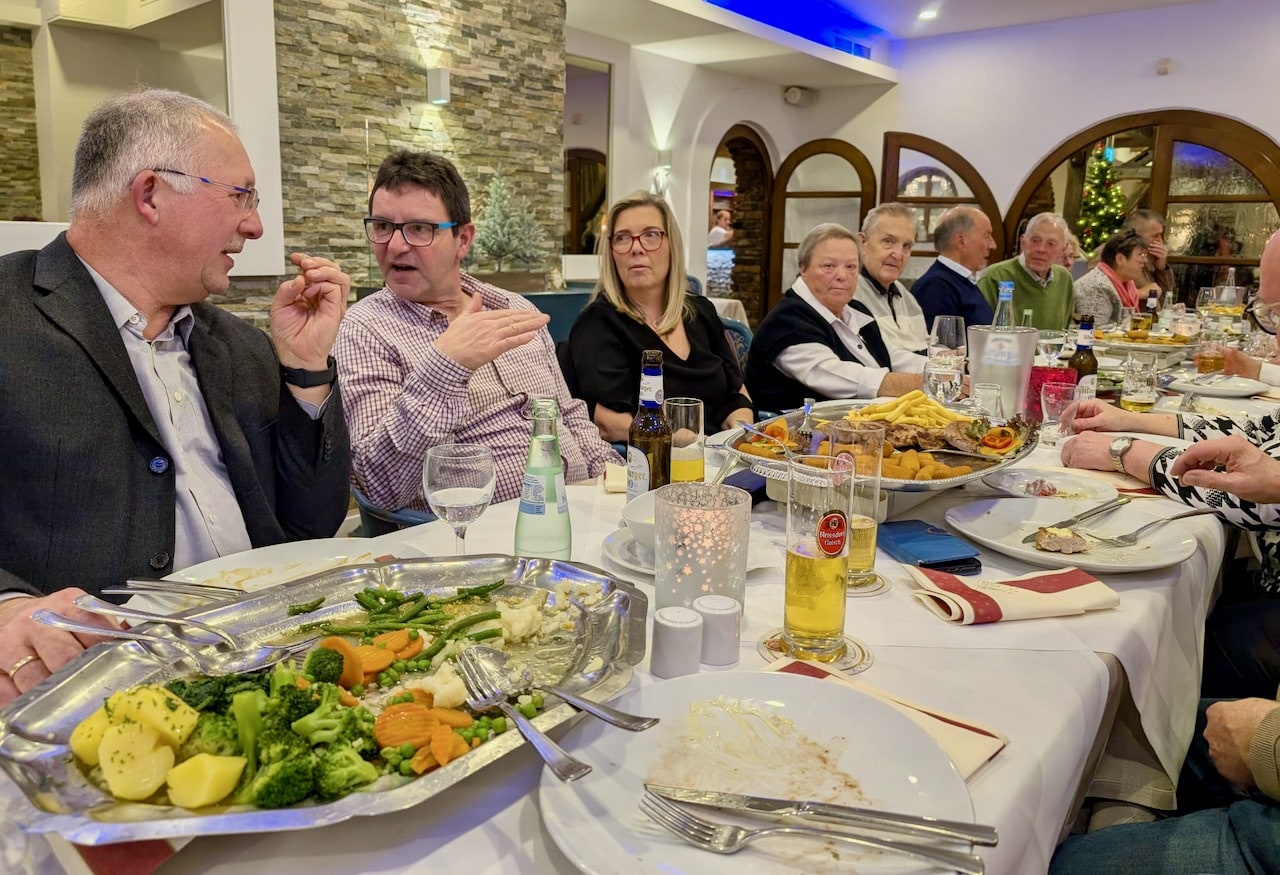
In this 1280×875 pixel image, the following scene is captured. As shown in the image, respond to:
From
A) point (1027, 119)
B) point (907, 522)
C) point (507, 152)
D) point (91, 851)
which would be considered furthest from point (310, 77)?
point (1027, 119)

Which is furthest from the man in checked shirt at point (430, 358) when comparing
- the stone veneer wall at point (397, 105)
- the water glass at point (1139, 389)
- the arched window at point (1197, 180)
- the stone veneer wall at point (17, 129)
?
the arched window at point (1197, 180)

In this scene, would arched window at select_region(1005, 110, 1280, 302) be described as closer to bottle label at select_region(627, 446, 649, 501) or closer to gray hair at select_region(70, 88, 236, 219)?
bottle label at select_region(627, 446, 649, 501)

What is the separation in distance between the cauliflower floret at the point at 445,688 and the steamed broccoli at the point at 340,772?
0.10m

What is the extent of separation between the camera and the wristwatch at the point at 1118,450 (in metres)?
1.91

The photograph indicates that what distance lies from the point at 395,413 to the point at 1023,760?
1452 mm

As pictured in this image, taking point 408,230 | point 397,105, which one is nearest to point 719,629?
point 408,230

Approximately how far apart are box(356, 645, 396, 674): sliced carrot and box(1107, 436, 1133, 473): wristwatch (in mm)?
1643

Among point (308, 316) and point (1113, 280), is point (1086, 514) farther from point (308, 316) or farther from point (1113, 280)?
point (1113, 280)

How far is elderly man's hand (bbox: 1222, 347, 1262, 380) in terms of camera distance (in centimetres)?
324

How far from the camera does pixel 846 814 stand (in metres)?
0.70

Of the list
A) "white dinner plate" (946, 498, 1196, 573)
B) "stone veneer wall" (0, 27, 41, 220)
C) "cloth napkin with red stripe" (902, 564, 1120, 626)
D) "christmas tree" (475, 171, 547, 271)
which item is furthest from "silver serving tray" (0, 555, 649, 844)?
"christmas tree" (475, 171, 547, 271)

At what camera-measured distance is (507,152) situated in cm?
616

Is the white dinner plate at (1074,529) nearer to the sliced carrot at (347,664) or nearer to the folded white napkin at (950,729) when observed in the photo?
the folded white napkin at (950,729)

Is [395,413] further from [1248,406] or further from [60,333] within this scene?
[1248,406]
